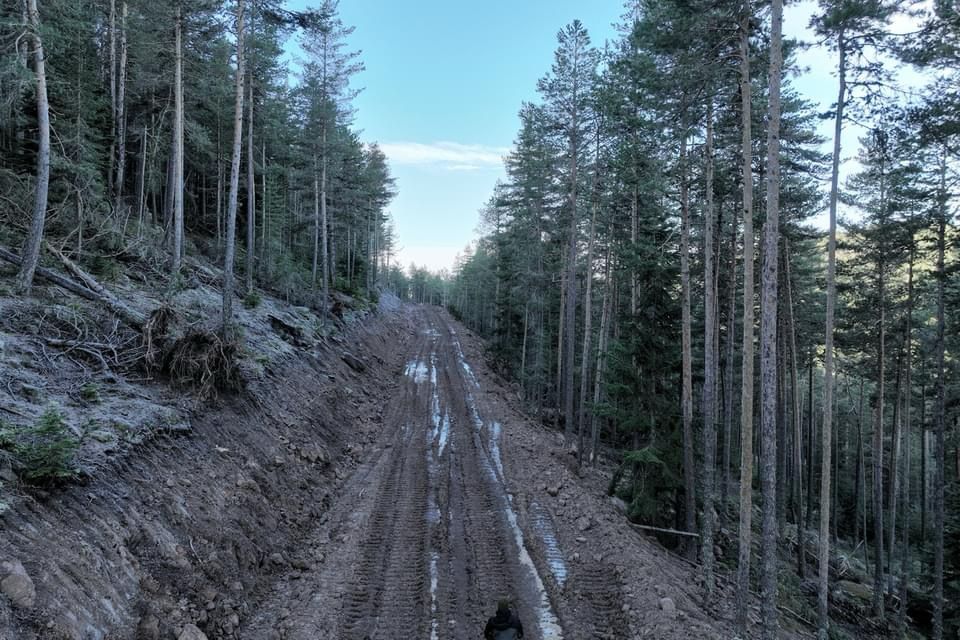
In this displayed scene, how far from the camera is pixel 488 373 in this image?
32969mm

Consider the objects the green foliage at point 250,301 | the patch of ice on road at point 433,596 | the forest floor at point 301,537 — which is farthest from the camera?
the green foliage at point 250,301

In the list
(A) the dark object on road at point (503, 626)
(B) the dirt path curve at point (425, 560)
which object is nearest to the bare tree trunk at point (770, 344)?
(B) the dirt path curve at point (425, 560)

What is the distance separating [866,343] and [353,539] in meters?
22.5

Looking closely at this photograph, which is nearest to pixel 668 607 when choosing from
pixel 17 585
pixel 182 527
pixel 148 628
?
pixel 148 628

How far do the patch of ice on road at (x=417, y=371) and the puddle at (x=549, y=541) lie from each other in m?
15.0

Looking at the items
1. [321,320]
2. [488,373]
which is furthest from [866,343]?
[321,320]

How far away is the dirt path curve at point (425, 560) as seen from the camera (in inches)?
303

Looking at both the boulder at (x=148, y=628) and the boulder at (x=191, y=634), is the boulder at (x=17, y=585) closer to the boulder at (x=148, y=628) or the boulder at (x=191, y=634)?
the boulder at (x=148, y=628)

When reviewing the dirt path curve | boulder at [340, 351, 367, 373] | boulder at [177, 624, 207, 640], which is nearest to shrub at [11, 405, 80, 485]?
boulder at [177, 624, 207, 640]

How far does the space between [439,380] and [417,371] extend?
2.21m

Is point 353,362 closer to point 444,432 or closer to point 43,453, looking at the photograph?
point 444,432

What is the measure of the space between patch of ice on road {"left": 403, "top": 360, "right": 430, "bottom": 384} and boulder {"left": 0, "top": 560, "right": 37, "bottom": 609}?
70.9ft

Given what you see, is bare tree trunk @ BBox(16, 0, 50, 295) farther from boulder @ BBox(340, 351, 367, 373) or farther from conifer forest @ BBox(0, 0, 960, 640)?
boulder @ BBox(340, 351, 367, 373)

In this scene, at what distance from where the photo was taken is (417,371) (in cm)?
2894
